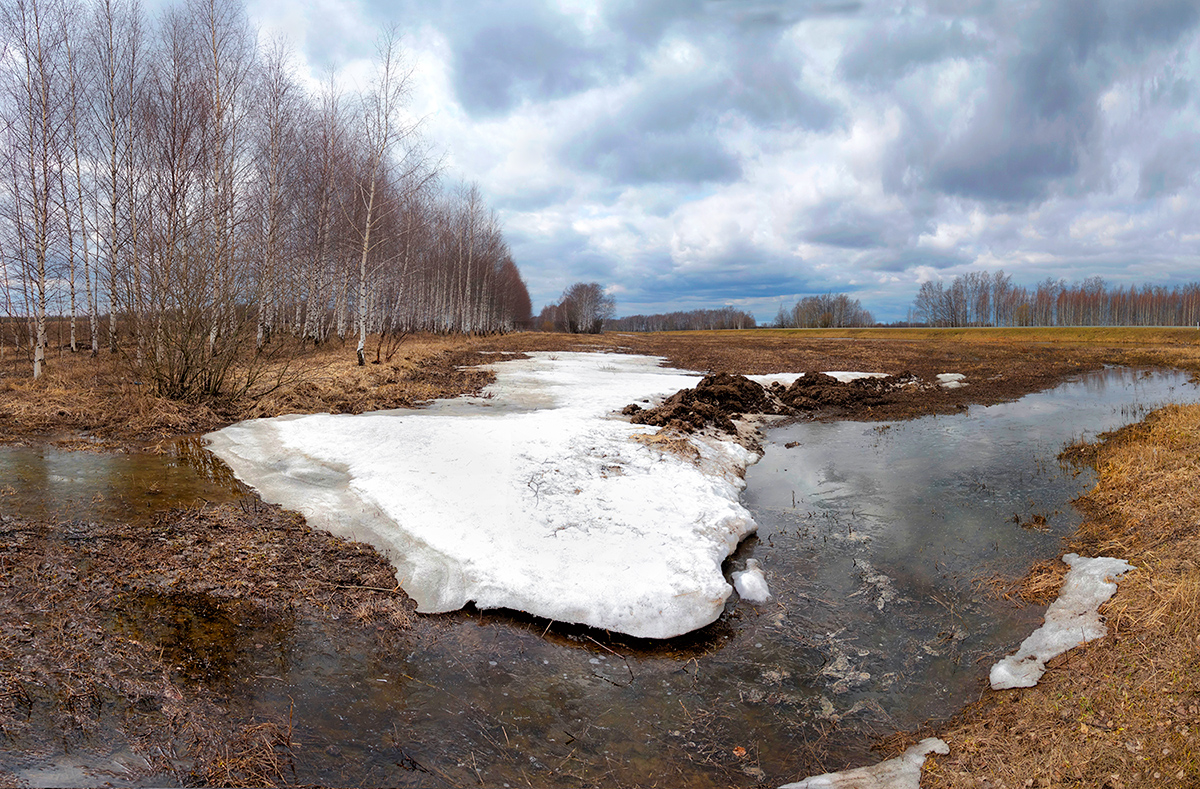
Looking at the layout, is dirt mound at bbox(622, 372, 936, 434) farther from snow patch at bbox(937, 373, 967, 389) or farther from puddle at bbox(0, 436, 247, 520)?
puddle at bbox(0, 436, 247, 520)

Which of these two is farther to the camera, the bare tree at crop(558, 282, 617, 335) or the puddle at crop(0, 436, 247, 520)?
the bare tree at crop(558, 282, 617, 335)

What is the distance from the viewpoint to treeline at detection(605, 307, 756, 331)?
17236 centimetres

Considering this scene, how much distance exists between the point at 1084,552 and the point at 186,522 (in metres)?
10.8

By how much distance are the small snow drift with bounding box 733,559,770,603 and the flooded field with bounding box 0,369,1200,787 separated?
0.15m

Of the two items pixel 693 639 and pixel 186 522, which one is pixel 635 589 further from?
pixel 186 522

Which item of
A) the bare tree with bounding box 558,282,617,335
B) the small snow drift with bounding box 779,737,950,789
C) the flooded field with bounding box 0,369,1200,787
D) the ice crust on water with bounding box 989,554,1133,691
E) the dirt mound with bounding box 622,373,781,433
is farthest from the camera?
the bare tree with bounding box 558,282,617,335

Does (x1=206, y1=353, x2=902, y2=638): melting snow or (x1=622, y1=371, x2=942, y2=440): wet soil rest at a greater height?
(x1=622, y1=371, x2=942, y2=440): wet soil

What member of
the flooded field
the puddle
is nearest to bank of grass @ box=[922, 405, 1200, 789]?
the flooded field

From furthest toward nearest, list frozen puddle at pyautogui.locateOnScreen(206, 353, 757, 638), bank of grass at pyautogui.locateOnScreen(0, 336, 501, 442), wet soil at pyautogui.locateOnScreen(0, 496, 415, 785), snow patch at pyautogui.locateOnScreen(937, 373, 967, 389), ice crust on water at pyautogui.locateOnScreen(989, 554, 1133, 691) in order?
snow patch at pyautogui.locateOnScreen(937, 373, 967, 389) < bank of grass at pyautogui.locateOnScreen(0, 336, 501, 442) < frozen puddle at pyautogui.locateOnScreen(206, 353, 757, 638) < ice crust on water at pyautogui.locateOnScreen(989, 554, 1133, 691) < wet soil at pyautogui.locateOnScreen(0, 496, 415, 785)

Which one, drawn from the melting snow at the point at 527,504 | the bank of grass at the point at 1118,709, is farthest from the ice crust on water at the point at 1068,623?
the melting snow at the point at 527,504

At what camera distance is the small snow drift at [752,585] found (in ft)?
19.3

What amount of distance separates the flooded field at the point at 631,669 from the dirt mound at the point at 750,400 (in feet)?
17.0

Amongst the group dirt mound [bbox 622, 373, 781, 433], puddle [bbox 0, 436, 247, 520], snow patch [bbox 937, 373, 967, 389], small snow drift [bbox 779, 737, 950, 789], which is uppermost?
snow patch [bbox 937, 373, 967, 389]

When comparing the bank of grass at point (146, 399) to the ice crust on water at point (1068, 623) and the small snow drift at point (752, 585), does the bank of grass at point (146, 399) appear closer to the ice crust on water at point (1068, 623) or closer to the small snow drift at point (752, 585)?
the small snow drift at point (752, 585)
